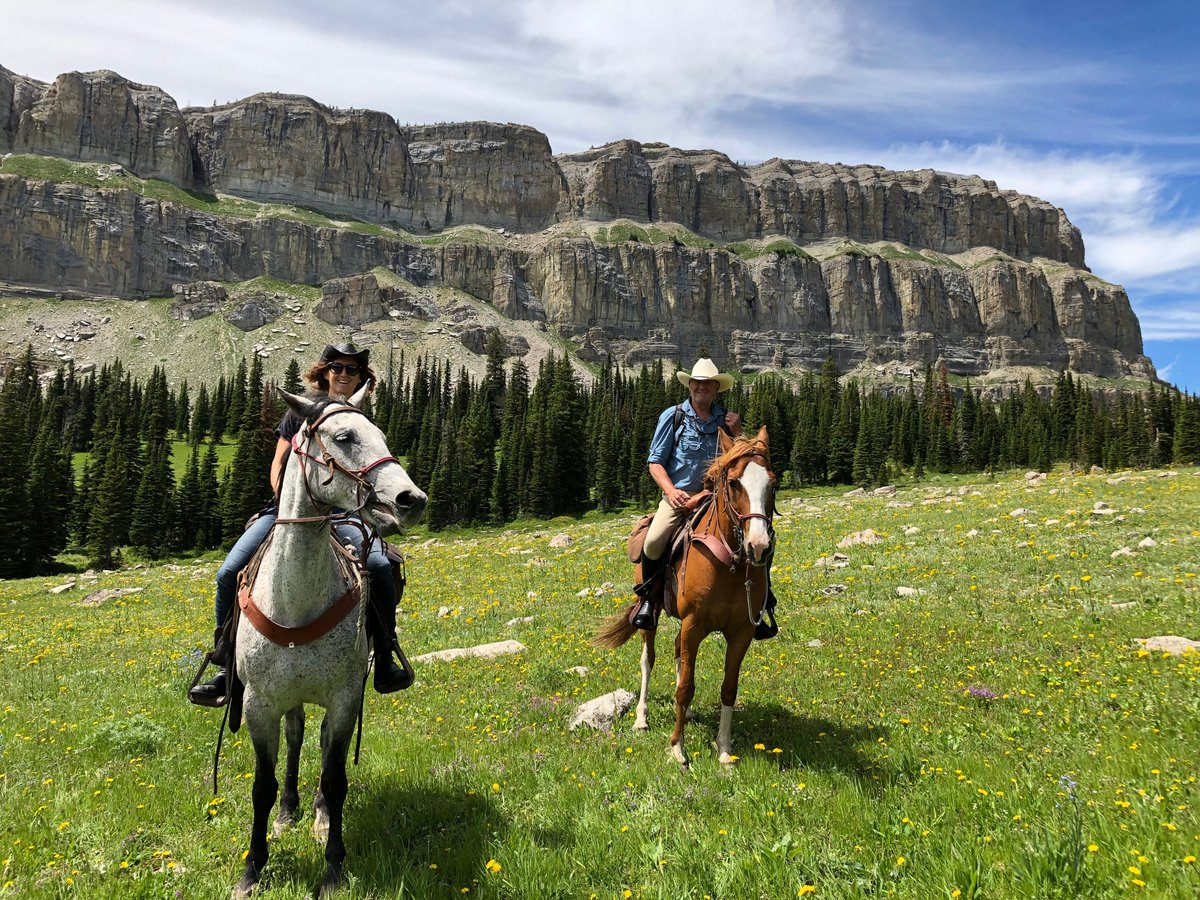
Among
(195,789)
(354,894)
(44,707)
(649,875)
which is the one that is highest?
(649,875)

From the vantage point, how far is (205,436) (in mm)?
128250

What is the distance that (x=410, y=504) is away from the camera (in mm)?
4477

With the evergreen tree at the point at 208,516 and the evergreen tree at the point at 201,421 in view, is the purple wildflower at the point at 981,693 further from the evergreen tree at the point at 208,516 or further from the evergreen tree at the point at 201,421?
the evergreen tree at the point at 201,421

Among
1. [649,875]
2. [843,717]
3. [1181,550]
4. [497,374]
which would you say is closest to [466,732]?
[649,875]

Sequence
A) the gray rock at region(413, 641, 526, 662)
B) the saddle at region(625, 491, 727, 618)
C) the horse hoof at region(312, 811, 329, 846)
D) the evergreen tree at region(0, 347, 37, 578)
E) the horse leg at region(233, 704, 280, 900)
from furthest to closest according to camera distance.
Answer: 1. the evergreen tree at region(0, 347, 37, 578)
2. the gray rock at region(413, 641, 526, 662)
3. the saddle at region(625, 491, 727, 618)
4. the horse hoof at region(312, 811, 329, 846)
5. the horse leg at region(233, 704, 280, 900)

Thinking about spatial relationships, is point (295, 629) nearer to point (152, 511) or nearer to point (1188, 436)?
point (152, 511)

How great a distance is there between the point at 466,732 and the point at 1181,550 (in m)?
17.1

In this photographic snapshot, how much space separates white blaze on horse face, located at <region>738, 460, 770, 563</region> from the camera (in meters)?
6.67

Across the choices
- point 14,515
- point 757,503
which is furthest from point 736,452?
point 14,515

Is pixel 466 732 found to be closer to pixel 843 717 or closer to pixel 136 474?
pixel 843 717

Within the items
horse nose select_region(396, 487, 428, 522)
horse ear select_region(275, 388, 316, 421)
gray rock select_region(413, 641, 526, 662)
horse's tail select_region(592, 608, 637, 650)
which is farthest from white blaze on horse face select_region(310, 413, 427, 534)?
gray rock select_region(413, 641, 526, 662)

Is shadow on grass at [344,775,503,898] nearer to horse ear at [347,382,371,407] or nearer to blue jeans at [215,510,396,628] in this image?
blue jeans at [215,510,396,628]

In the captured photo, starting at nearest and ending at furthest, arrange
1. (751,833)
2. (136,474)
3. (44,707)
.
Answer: (751,833)
(44,707)
(136,474)

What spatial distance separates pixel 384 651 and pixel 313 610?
67.3 inches
